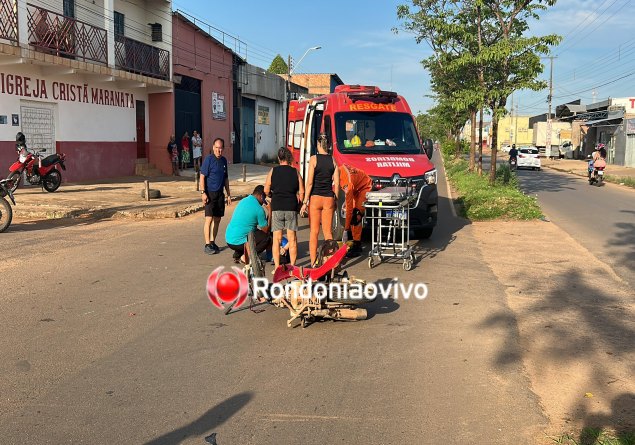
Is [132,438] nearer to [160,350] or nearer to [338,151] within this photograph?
[160,350]

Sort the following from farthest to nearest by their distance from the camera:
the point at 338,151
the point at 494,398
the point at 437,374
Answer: the point at 338,151, the point at 437,374, the point at 494,398

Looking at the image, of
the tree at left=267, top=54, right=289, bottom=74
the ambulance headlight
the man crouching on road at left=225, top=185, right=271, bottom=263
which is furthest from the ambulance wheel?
the tree at left=267, top=54, right=289, bottom=74

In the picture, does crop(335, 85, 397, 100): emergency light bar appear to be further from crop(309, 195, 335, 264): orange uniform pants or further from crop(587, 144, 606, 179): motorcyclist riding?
crop(587, 144, 606, 179): motorcyclist riding

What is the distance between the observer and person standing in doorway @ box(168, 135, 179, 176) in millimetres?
23797

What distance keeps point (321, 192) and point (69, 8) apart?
15.7 meters

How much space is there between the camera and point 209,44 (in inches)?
1118

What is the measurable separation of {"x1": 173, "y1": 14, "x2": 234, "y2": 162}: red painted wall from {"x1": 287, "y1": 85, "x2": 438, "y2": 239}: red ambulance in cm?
1581

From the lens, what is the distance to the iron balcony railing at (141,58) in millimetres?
21422

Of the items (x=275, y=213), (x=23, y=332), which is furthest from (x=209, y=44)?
(x=23, y=332)

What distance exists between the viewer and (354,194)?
893cm

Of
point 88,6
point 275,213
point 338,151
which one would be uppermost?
point 88,6

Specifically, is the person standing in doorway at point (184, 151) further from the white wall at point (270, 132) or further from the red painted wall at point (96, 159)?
the white wall at point (270, 132)

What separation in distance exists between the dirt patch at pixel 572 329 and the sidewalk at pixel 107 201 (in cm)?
760

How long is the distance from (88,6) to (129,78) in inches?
108
